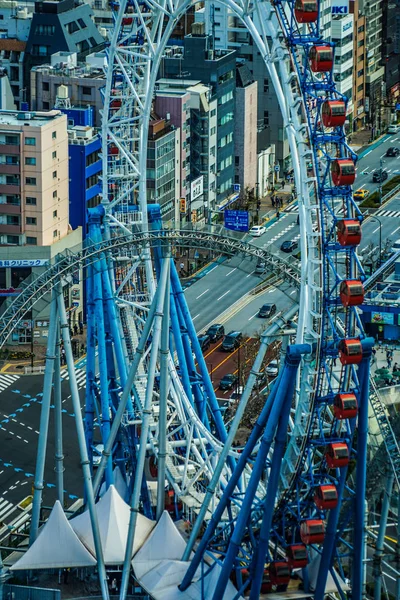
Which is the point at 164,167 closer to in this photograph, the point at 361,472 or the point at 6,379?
the point at 6,379

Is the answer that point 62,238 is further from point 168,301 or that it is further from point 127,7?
point 168,301

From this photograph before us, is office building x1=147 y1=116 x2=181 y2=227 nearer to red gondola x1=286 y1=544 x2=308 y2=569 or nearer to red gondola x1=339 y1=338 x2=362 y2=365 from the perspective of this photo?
red gondola x1=286 y1=544 x2=308 y2=569

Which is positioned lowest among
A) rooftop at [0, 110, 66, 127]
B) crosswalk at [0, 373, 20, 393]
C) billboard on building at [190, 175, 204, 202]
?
crosswalk at [0, 373, 20, 393]

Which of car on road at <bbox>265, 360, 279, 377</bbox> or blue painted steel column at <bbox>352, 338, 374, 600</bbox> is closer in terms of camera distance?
A: blue painted steel column at <bbox>352, 338, 374, 600</bbox>

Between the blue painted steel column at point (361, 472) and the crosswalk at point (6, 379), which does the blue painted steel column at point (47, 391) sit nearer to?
the blue painted steel column at point (361, 472)

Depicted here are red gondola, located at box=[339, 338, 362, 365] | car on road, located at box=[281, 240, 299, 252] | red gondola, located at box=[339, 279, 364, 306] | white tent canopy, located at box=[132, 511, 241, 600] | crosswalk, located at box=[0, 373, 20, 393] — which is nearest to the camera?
red gondola, located at box=[339, 338, 362, 365]

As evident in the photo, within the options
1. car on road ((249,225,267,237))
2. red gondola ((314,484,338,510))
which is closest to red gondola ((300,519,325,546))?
red gondola ((314,484,338,510))
